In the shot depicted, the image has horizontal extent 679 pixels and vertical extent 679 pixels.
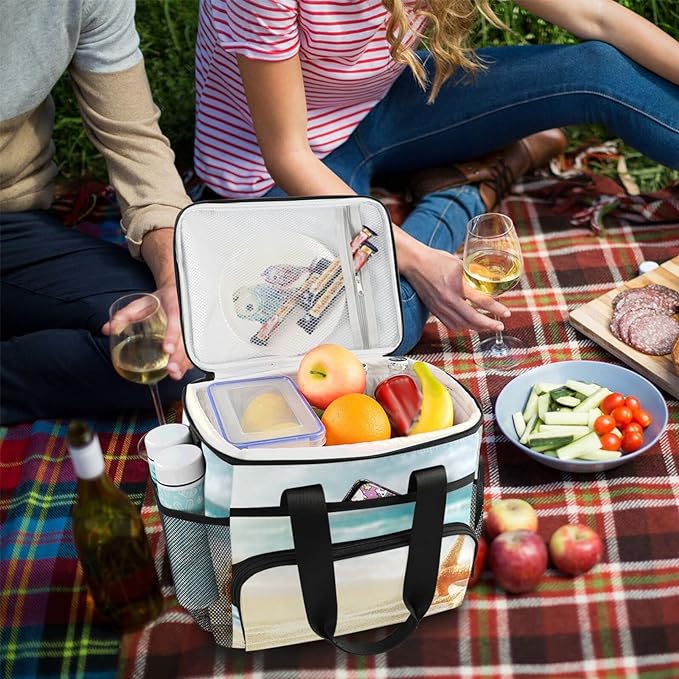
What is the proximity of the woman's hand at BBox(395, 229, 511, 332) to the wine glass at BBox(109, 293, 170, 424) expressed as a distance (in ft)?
1.88

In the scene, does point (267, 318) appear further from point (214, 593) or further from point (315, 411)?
point (214, 593)

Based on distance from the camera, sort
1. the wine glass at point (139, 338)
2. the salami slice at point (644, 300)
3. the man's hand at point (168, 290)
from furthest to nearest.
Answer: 1. the salami slice at point (644, 300)
2. the man's hand at point (168, 290)
3. the wine glass at point (139, 338)

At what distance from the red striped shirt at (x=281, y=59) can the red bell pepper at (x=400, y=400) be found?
702mm

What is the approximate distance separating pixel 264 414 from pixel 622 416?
2.16ft

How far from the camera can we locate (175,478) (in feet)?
4.19

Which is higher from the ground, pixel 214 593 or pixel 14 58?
pixel 14 58

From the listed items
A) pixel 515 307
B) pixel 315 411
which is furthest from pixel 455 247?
pixel 315 411

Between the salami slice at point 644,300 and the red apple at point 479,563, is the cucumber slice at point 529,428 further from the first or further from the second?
the salami slice at point 644,300

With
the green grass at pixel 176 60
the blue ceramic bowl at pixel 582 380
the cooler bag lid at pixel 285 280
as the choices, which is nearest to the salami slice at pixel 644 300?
the blue ceramic bowl at pixel 582 380

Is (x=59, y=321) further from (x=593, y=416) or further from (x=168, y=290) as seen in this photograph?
(x=593, y=416)

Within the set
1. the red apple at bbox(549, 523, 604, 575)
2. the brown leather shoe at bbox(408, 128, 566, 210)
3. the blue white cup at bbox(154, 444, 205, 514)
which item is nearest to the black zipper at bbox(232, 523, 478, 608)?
the blue white cup at bbox(154, 444, 205, 514)

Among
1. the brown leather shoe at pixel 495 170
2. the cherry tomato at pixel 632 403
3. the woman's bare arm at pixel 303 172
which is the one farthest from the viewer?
the brown leather shoe at pixel 495 170

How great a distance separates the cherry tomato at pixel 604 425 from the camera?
1.61m

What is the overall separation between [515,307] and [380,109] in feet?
1.81
